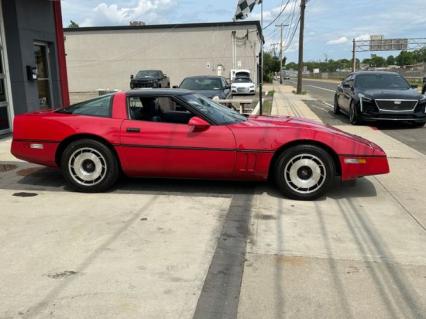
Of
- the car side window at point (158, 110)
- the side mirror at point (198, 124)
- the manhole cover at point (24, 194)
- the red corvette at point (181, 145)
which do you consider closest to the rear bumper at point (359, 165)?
the red corvette at point (181, 145)

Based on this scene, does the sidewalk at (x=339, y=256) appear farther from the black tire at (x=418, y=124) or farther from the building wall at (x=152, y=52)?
the building wall at (x=152, y=52)

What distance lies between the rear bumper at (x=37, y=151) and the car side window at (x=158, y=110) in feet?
3.55

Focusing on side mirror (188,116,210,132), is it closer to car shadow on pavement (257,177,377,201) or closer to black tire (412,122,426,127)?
car shadow on pavement (257,177,377,201)

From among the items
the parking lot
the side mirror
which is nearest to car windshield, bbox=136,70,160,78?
the parking lot

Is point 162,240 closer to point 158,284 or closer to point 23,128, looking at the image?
point 158,284

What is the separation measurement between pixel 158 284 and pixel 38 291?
0.85 meters

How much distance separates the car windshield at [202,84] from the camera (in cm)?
1486

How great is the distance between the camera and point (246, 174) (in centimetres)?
570

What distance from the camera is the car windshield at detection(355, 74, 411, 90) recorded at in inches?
535

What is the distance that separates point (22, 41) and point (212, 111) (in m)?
6.60

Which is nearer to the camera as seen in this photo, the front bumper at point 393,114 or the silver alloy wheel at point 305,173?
the silver alloy wheel at point 305,173

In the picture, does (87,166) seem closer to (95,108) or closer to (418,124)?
(95,108)

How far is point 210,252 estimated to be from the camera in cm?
409

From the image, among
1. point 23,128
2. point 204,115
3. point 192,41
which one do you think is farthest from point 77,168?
point 192,41
